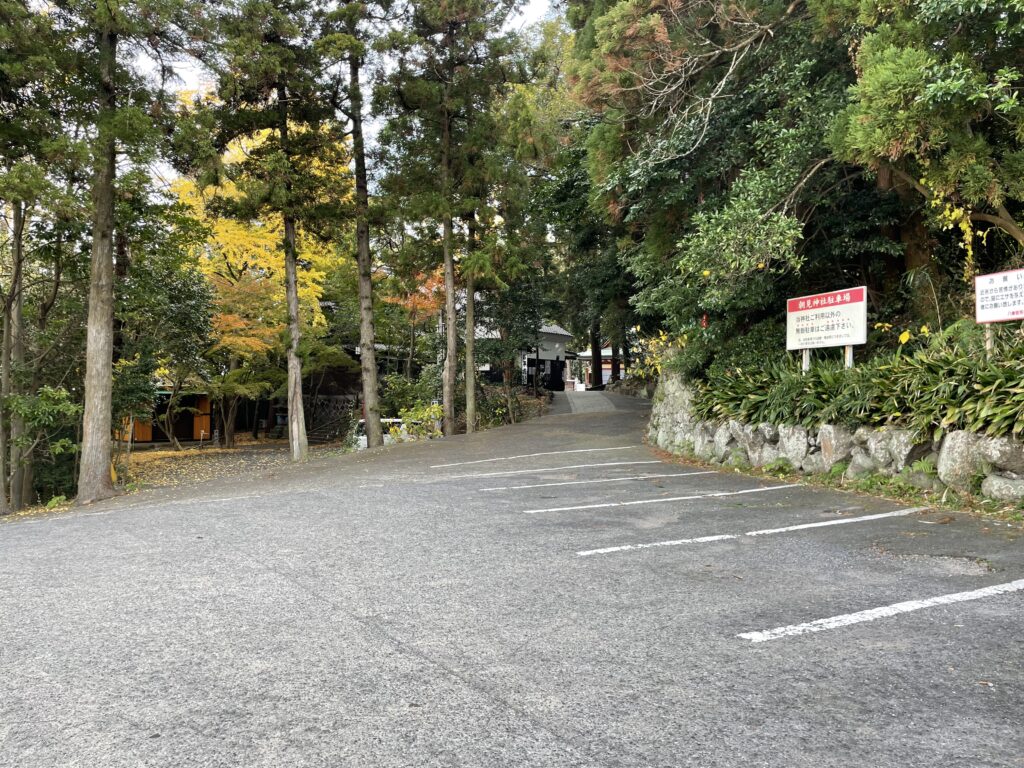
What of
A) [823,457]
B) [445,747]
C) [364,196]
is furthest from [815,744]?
[364,196]

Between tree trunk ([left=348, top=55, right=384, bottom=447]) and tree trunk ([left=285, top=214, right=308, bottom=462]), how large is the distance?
1529 millimetres

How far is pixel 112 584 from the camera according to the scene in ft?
14.4

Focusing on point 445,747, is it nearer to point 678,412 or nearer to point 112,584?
point 112,584

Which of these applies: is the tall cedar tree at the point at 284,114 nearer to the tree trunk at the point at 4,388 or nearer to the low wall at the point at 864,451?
the tree trunk at the point at 4,388

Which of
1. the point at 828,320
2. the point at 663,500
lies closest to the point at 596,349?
the point at 828,320

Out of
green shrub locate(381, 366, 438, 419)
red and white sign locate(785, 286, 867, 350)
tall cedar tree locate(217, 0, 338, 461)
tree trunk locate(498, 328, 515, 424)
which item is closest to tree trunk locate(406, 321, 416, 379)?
green shrub locate(381, 366, 438, 419)

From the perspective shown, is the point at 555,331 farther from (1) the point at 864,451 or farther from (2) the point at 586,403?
(1) the point at 864,451

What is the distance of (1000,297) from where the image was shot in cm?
633

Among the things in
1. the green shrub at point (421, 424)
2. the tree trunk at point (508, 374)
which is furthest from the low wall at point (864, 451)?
the tree trunk at point (508, 374)

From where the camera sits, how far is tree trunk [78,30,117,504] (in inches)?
399

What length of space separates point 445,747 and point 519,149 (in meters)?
13.5

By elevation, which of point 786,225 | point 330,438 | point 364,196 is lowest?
point 330,438

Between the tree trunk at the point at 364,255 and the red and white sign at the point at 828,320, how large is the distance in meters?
9.73

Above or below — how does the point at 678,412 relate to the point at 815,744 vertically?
above
